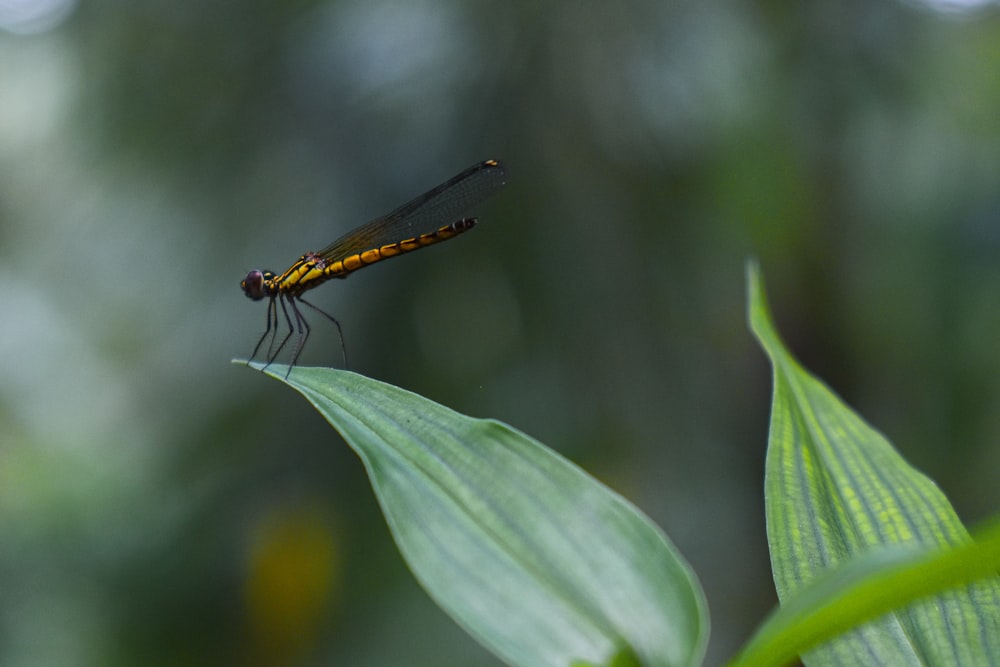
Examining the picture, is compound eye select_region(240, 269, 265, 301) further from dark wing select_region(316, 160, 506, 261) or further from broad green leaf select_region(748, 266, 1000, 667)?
broad green leaf select_region(748, 266, 1000, 667)

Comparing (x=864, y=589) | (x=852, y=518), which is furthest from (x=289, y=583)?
(x=864, y=589)

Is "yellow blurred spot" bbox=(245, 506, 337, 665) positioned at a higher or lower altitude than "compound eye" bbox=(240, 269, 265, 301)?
lower

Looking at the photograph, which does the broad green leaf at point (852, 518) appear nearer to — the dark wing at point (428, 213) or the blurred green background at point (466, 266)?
the dark wing at point (428, 213)

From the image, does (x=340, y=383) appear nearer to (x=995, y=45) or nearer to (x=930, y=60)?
(x=930, y=60)

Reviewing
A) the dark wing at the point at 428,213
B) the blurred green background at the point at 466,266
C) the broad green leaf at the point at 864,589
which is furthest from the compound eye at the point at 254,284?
the broad green leaf at the point at 864,589

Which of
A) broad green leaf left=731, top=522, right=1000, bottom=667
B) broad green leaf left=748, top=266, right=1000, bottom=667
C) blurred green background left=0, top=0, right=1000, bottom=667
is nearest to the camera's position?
broad green leaf left=731, top=522, right=1000, bottom=667

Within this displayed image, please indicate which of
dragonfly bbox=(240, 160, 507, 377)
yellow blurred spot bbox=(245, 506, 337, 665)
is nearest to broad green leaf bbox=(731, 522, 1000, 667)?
dragonfly bbox=(240, 160, 507, 377)

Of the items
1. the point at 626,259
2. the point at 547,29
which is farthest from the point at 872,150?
the point at 547,29
